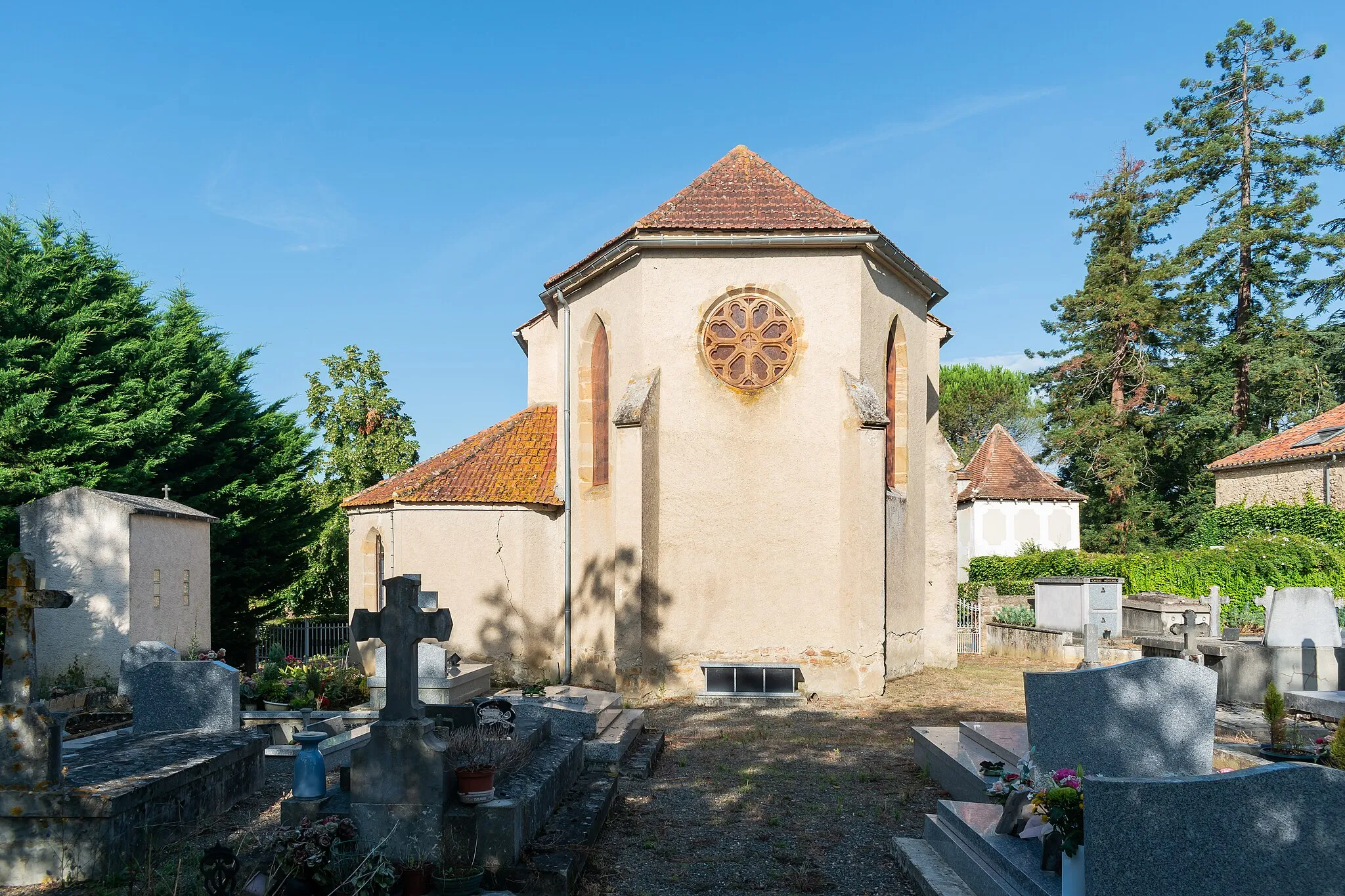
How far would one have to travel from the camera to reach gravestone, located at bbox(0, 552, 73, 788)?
5.93 metres

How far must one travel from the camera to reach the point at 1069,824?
454cm

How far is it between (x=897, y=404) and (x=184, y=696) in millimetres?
12934

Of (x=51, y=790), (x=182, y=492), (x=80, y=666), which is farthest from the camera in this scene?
(x=182, y=492)

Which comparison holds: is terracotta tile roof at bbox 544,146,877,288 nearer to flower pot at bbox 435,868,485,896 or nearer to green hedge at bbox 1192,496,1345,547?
flower pot at bbox 435,868,485,896

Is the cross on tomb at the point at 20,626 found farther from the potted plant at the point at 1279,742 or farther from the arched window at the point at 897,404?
the arched window at the point at 897,404

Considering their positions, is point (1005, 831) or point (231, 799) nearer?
point (1005, 831)

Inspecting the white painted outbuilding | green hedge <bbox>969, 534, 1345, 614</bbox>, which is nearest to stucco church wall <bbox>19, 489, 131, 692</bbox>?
the white painted outbuilding

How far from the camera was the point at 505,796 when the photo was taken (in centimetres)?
629

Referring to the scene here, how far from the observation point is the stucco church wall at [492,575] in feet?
54.2

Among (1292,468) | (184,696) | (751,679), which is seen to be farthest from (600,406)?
(1292,468)

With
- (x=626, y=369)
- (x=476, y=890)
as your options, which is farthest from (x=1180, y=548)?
(x=476, y=890)

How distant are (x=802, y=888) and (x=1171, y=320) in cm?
3505

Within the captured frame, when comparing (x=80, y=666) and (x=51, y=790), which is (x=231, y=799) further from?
(x=80, y=666)

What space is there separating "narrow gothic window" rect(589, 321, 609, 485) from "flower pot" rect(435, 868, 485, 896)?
35.9 feet
